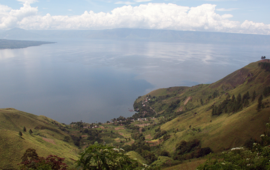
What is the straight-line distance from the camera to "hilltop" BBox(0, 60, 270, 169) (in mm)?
28906

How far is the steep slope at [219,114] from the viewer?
30641 mm

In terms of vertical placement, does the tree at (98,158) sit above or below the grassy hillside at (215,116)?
above

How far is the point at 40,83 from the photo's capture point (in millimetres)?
145750

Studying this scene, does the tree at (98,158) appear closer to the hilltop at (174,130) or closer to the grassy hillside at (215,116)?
the hilltop at (174,130)

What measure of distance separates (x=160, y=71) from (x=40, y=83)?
125895mm

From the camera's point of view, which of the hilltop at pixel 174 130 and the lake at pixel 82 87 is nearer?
the hilltop at pixel 174 130

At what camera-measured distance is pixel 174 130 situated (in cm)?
5584

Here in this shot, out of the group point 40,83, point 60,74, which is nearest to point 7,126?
point 40,83

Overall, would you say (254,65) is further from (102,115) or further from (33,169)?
(33,169)

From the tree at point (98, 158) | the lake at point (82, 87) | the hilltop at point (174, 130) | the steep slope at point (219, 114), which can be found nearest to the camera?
the tree at point (98, 158)

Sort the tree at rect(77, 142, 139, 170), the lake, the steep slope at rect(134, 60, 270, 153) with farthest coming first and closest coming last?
the lake, the steep slope at rect(134, 60, 270, 153), the tree at rect(77, 142, 139, 170)

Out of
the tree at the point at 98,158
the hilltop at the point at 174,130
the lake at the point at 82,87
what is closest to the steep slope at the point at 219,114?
the hilltop at the point at 174,130

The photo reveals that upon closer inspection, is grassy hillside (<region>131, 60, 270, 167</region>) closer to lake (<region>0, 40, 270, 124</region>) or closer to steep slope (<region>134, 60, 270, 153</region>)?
steep slope (<region>134, 60, 270, 153</region>)

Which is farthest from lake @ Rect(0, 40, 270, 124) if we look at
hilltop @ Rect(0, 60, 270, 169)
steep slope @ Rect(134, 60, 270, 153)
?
steep slope @ Rect(134, 60, 270, 153)
